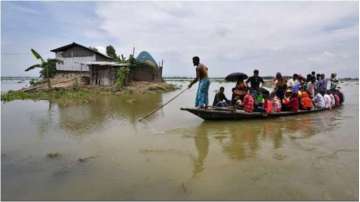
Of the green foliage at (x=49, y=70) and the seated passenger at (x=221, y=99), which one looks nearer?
the seated passenger at (x=221, y=99)

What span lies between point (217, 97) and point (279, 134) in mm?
Answer: 2307

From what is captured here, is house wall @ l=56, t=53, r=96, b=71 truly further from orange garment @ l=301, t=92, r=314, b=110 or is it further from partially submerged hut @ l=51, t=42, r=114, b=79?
orange garment @ l=301, t=92, r=314, b=110

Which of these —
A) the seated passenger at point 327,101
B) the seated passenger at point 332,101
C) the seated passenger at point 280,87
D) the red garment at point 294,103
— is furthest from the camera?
the seated passenger at point 332,101

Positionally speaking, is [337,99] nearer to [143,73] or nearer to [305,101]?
[305,101]

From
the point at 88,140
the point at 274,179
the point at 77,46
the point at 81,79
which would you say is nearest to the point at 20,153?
the point at 88,140

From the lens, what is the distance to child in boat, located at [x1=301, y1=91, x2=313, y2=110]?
971cm

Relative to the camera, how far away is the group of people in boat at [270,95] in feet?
25.8

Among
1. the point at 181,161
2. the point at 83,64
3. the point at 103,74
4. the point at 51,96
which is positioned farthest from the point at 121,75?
the point at 181,161

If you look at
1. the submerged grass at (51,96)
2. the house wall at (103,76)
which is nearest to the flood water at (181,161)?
the submerged grass at (51,96)

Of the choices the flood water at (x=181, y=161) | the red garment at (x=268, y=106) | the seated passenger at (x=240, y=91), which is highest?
the seated passenger at (x=240, y=91)

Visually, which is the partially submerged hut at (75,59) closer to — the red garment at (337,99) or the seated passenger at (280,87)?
the seated passenger at (280,87)

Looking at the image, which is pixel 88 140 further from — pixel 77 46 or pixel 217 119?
pixel 77 46

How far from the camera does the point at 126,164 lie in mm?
4527

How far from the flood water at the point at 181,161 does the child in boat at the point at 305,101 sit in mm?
1842
